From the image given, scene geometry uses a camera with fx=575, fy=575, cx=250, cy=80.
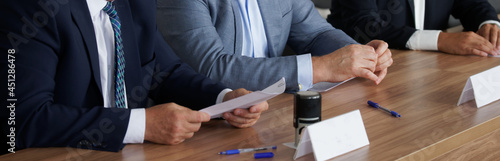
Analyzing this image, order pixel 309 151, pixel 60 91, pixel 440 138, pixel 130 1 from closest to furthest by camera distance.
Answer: pixel 309 151
pixel 440 138
pixel 60 91
pixel 130 1

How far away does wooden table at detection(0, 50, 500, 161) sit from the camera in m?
1.39

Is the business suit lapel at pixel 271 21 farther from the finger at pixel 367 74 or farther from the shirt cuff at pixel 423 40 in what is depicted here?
the shirt cuff at pixel 423 40

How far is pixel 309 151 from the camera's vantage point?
1363 millimetres

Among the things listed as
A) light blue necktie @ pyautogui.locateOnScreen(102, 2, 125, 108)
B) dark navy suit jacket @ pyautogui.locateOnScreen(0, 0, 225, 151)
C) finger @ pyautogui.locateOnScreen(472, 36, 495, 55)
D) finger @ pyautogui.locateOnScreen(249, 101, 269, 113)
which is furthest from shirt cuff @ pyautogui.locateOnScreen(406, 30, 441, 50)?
light blue necktie @ pyautogui.locateOnScreen(102, 2, 125, 108)

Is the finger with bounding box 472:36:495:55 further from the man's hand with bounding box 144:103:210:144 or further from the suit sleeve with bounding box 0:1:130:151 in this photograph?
the suit sleeve with bounding box 0:1:130:151

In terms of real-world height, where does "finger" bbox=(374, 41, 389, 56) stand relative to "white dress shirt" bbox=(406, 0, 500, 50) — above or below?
above

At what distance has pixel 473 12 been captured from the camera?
124 inches

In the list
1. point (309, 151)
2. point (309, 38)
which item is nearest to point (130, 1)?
point (309, 151)

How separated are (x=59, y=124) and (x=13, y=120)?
4.4 inches

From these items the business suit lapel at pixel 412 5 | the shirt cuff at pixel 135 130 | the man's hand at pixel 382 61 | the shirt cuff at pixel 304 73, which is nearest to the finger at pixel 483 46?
the man's hand at pixel 382 61

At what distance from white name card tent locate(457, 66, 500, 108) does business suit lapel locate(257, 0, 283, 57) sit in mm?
869

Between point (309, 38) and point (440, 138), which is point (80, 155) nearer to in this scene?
point (440, 138)

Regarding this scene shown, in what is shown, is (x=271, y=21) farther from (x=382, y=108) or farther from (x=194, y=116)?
(x=194, y=116)

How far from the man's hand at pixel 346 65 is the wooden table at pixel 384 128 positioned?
0.05m
